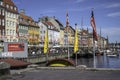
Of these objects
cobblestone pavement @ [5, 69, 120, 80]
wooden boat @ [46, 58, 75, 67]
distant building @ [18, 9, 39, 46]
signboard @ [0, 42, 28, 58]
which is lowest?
cobblestone pavement @ [5, 69, 120, 80]

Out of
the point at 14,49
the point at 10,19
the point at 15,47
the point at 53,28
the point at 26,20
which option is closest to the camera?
the point at 14,49

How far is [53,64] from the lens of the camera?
3209cm

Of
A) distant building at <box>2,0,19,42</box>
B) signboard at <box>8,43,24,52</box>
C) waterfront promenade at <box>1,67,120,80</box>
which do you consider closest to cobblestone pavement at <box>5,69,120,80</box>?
waterfront promenade at <box>1,67,120,80</box>

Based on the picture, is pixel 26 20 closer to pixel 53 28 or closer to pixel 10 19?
pixel 10 19

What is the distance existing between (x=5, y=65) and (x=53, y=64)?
12237 mm

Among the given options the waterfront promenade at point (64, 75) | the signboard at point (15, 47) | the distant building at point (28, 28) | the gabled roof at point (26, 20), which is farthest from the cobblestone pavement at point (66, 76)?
the gabled roof at point (26, 20)

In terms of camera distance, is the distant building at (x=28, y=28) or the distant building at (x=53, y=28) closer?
the distant building at (x=28, y=28)

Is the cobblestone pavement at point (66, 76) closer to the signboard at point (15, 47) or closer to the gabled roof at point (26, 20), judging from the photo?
the signboard at point (15, 47)

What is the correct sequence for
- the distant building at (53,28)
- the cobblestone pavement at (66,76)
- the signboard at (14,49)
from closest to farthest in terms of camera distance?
the cobblestone pavement at (66,76), the signboard at (14,49), the distant building at (53,28)

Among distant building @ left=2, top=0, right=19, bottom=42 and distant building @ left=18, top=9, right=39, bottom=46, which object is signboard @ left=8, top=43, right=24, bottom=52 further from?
distant building @ left=18, top=9, right=39, bottom=46

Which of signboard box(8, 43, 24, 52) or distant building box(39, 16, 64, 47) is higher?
distant building box(39, 16, 64, 47)

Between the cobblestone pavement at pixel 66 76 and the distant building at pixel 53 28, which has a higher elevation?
the distant building at pixel 53 28

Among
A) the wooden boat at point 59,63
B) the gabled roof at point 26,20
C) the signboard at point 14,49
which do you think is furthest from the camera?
the gabled roof at point 26,20

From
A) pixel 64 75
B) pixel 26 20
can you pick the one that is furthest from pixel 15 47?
pixel 26 20
